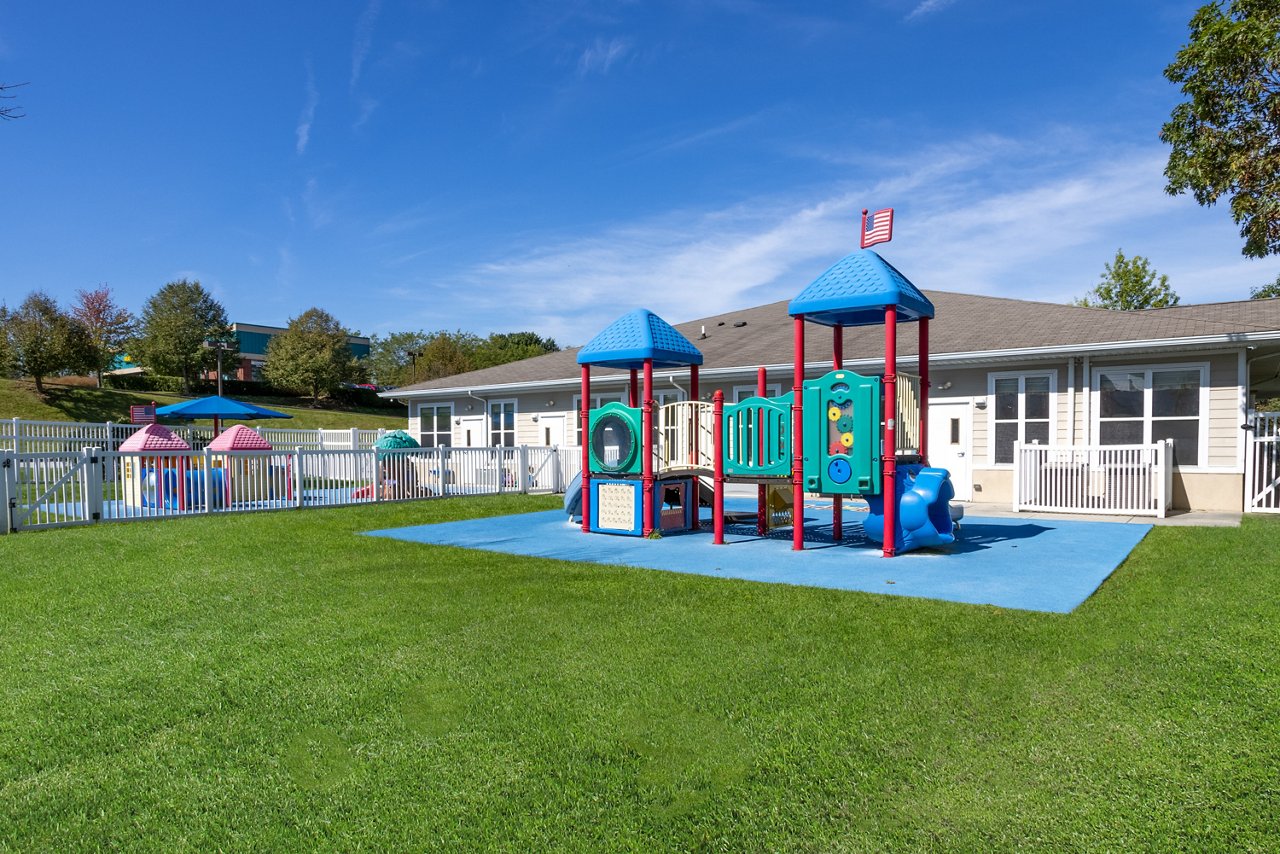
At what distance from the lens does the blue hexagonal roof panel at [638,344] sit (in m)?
10.7

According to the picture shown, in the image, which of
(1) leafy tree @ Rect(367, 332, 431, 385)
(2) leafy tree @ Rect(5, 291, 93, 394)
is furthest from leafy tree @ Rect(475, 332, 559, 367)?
(2) leafy tree @ Rect(5, 291, 93, 394)

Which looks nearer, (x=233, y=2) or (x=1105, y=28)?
(x=233, y=2)

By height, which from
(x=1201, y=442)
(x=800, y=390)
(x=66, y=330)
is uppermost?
(x=66, y=330)

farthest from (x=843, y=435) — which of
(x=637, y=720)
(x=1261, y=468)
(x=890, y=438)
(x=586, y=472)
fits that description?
(x=1261, y=468)

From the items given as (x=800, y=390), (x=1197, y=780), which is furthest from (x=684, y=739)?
(x=800, y=390)

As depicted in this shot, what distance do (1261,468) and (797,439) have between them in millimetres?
8488

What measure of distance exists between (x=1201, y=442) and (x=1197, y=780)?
12.3 m

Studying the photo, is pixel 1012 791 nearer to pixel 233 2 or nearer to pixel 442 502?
pixel 233 2

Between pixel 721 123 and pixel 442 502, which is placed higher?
pixel 721 123

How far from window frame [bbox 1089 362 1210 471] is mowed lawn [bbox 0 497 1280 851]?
765 centimetres

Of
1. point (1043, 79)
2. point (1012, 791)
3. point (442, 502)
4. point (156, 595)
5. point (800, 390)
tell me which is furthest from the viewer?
point (442, 502)

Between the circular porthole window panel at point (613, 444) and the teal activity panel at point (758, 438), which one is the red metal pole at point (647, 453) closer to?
the circular porthole window panel at point (613, 444)

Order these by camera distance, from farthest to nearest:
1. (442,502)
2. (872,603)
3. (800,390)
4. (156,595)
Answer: (442,502)
(800,390)
(156,595)
(872,603)

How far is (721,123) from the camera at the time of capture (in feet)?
55.8
